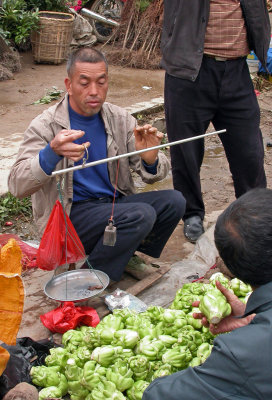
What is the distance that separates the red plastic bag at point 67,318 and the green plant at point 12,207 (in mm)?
1722

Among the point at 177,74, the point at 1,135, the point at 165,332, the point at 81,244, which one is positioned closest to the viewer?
the point at 165,332

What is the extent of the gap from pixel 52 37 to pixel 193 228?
5953 mm

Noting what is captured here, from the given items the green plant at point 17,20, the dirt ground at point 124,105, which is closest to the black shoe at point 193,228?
the dirt ground at point 124,105

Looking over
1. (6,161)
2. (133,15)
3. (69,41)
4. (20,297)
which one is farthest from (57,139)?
(133,15)

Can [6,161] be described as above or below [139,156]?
below

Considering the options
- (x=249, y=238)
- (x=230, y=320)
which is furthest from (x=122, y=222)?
(x=249, y=238)

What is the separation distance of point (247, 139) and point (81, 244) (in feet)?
5.61

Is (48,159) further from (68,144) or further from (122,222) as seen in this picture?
(122,222)

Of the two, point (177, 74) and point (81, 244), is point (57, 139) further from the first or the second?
point (177, 74)

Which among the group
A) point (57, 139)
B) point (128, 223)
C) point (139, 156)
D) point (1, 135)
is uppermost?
point (57, 139)

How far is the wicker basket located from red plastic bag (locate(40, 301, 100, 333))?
6965 millimetres

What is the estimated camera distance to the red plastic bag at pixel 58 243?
3.13 metres

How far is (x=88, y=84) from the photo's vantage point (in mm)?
3350

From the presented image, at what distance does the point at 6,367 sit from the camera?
2.49 meters
